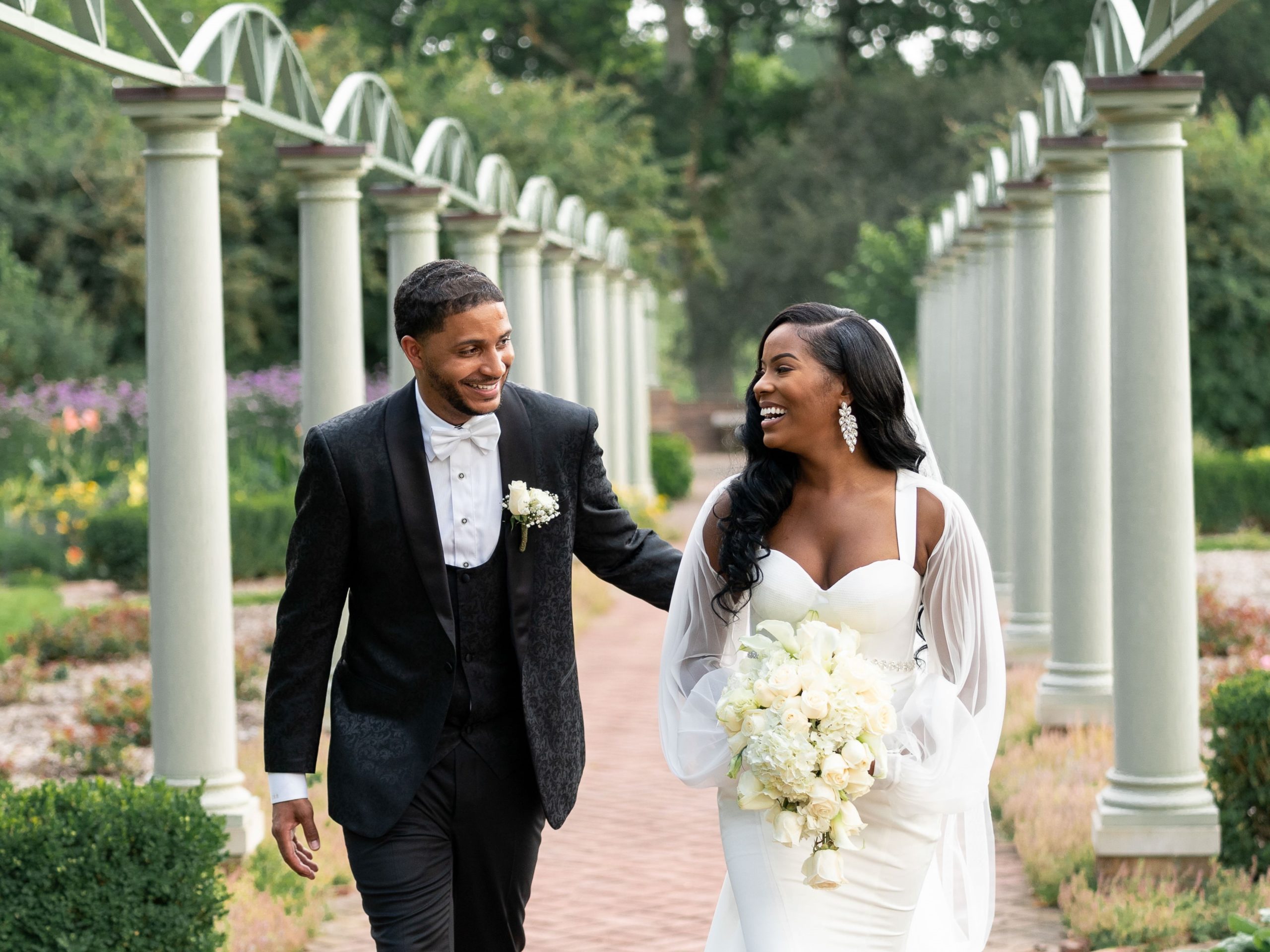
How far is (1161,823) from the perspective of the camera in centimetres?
622

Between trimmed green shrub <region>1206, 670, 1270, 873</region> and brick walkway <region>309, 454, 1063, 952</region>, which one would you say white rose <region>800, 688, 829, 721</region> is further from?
trimmed green shrub <region>1206, 670, 1270, 873</region>

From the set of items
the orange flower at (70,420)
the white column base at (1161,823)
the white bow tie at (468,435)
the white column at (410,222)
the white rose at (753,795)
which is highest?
the white column at (410,222)

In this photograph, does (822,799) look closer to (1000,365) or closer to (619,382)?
(1000,365)

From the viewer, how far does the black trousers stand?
3.54m

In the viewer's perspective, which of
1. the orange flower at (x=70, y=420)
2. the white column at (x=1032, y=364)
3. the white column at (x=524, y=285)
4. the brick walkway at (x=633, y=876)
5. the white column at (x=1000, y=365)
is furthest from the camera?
the orange flower at (x=70, y=420)

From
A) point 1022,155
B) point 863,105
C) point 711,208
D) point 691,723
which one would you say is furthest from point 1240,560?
point 711,208

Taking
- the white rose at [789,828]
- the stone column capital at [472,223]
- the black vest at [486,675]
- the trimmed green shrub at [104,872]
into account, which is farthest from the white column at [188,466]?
the stone column capital at [472,223]

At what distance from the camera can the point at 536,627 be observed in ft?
12.1

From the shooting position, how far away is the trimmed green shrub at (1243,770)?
20.4ft

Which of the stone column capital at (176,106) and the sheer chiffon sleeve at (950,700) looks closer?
the sheer chiffon sleeve at (950,700)

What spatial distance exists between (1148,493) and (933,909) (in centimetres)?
290

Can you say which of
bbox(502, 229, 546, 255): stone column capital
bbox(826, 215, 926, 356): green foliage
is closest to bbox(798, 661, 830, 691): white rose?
bbox(502, 229, 546, 255): stone column capital

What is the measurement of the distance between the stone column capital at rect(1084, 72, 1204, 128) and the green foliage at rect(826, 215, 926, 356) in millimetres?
23361

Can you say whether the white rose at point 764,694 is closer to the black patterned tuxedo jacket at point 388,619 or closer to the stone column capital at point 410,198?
the black patterned tuxedo jacket at point 388,619
